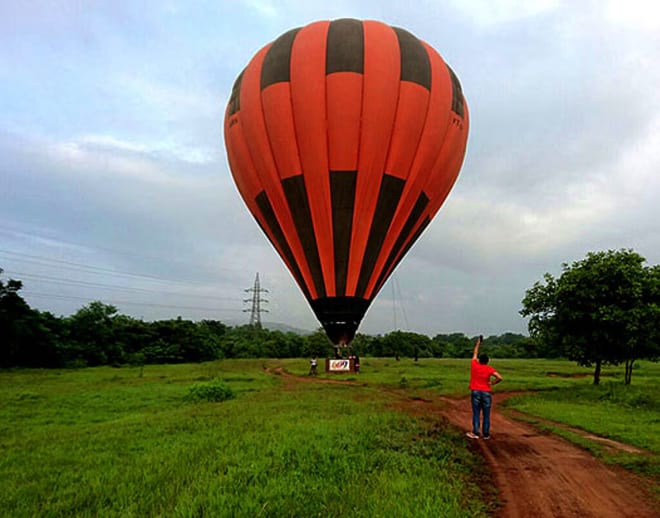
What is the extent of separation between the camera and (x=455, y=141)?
64.3 feet

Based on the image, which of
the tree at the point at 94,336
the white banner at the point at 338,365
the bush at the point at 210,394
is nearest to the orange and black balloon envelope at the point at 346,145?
the white banner at the point at 338,365

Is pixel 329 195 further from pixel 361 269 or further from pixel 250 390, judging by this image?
pixel 250 390

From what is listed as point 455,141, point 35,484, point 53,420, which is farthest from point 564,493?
point 455,141

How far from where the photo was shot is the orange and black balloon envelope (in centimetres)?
1795

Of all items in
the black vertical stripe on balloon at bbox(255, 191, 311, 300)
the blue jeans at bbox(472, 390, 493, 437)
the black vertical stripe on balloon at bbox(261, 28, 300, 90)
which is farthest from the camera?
the black vertical stripe on balloon at bbox(255, 191, 311, 300)

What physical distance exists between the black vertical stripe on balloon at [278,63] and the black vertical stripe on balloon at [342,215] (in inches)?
192

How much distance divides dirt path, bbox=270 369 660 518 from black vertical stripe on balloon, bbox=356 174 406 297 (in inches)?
445

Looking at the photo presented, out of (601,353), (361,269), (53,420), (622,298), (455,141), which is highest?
(455,141)

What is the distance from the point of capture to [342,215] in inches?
729

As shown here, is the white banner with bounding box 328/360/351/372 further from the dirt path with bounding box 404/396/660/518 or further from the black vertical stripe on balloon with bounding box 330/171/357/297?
the dirt path with bounding box 404/396/660/518

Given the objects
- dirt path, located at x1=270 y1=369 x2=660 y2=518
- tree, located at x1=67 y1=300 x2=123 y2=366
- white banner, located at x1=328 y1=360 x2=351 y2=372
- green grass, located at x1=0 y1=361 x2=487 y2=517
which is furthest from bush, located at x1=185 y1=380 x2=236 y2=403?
tree, located at x1=67 y1=300 x2=123 y2=366

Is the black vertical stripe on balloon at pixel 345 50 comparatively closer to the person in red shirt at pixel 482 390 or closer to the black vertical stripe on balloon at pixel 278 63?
the black vertical stripe on balloon at pixel 278 63

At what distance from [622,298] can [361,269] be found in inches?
407

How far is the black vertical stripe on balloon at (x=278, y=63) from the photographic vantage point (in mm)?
18500
